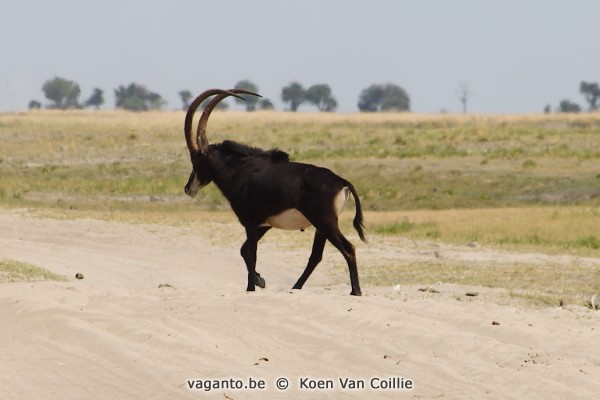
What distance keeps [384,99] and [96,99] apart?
29868 mm

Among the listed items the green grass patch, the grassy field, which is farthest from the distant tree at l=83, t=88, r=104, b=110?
the green grass patch

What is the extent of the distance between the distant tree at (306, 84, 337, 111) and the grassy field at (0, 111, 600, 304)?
79.1 meters

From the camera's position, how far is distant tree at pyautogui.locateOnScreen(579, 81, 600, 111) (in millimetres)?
137875

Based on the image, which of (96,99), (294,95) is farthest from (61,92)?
(294,95)

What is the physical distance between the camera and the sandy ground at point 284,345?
962 cm

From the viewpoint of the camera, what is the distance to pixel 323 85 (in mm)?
139000

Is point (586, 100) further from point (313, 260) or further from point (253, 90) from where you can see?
point (313, 260)

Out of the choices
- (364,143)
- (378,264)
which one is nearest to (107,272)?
(378,264)

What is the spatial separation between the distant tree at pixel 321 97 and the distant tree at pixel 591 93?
24588 millimetres

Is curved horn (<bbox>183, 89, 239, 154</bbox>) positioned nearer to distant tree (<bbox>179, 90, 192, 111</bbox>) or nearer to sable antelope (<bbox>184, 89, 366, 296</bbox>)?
sable antelope (<bbox>184, 89, 366, 296</bbox>)

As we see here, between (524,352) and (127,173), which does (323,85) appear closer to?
(127,173)

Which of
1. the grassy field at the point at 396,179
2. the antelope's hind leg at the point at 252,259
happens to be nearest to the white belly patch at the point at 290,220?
the antelope's hind leg at the point at 252,259

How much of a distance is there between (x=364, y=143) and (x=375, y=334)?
133ft

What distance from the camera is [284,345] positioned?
1095 cm
